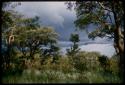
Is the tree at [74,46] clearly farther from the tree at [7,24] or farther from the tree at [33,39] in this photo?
the tree at [7,24]

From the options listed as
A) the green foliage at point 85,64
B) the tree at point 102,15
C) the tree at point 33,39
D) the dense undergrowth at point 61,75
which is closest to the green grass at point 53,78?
the dense undergrowth at point 61,75

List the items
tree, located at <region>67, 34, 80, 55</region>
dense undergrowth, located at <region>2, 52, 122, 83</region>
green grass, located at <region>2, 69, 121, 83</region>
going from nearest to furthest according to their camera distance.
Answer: green grass, located at <region>2, 69, 121, 83</region>
dense undergrowth, located at <region>2, 52, 122, 83</region>
tree, located at <region>67, 34, 80, 55</region>

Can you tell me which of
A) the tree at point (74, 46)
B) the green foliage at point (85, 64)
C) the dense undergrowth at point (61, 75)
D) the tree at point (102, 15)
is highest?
the tree at point (102, 15)

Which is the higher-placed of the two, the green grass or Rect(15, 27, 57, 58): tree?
the green grass

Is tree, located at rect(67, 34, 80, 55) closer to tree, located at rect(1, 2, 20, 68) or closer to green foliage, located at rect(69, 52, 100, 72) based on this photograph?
green foliage, located at rect(69, 52, 100, 72)

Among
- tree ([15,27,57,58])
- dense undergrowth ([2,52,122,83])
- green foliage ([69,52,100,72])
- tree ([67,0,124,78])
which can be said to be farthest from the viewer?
tree ([15,27,57,58])

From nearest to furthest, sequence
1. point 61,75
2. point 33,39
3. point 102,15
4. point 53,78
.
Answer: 1. point 53,78
2. point 61,75
3. point 102,15
4. point 33,39

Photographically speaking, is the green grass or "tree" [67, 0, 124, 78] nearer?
the green grass

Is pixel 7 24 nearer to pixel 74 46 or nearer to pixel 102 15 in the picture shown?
pixel 102 15

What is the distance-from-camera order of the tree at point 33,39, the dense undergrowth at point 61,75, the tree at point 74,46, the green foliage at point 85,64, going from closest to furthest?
the dense undergrowth at point 61,75 → the green foliage at point 85,64 → the tree at point 33,39 → the tree at point 74,46

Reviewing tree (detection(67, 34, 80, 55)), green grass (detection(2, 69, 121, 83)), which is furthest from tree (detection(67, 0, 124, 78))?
tree (detection(67, 34, 80, 55))

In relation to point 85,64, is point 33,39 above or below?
below

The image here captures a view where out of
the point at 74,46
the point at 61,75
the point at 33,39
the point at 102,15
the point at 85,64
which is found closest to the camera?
the point at 61,75

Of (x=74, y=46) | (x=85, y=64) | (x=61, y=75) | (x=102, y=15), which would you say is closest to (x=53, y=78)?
(x=61, y=75)
